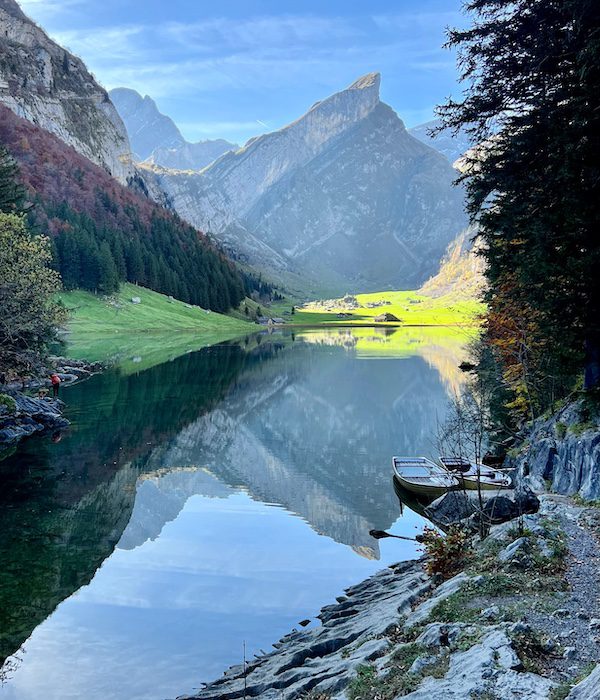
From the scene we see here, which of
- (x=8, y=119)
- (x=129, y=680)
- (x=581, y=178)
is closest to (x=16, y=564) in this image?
(x=129, y=680)

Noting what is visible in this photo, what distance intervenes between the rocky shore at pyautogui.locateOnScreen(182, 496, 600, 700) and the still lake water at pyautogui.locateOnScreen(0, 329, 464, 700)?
255 centimetres

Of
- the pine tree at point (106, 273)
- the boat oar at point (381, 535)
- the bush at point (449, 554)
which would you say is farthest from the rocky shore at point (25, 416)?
the pine tree at point (106, 273)

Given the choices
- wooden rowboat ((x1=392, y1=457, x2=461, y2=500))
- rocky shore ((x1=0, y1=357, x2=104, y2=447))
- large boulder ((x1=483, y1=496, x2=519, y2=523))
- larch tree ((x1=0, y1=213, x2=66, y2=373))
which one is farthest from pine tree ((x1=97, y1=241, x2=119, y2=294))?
large boulder ((x1=483, y1=496, x2=519, y2=523))

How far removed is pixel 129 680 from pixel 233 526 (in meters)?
13.4

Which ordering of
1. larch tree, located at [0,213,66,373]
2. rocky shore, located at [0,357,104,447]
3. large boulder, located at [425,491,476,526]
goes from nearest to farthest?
large boulder, located at [425,491,476,526]
rocky shore, located at [0,357,104,447]
larch tree, located at [0,213,66,373]

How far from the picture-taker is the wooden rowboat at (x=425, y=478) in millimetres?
32216

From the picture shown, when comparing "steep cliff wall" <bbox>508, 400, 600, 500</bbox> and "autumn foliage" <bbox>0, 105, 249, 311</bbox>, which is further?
"autumn foliage" <bbox>0, 105, 249, 311</bbox>

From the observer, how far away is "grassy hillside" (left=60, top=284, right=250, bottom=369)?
4377 inches

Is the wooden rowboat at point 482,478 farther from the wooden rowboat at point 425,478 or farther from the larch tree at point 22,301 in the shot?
the larch tree at point 22,301

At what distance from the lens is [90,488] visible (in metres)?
33.5

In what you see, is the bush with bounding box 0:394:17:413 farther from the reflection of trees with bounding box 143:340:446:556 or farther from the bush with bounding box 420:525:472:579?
the bush with bounding box 420:525:472:579

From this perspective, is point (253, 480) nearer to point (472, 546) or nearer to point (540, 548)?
point (472, 546)

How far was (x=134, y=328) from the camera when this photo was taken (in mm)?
→ 161875

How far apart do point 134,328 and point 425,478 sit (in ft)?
455
